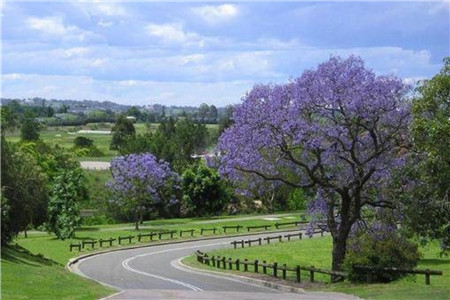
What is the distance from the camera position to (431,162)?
813 inches

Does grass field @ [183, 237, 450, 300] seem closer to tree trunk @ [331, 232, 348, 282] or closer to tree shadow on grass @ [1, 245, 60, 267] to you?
tree trunk @ [331, 232, 348, 282]

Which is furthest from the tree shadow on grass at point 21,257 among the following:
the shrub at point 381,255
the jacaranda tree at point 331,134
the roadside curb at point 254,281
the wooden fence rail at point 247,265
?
the shrub at point 381,255

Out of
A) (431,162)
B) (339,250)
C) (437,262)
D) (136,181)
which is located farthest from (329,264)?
(136,181)

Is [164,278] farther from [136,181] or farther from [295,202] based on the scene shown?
[295,202]

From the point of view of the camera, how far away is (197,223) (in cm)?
7644

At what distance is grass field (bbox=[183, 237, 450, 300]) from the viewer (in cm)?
2080

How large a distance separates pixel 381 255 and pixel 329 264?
12453 mm

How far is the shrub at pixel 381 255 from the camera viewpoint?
2514 cm

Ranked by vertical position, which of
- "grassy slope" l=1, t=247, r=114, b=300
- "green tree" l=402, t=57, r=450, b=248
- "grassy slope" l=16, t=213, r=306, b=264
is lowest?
"grassy slope" l=16, t=213, r=306, b=264

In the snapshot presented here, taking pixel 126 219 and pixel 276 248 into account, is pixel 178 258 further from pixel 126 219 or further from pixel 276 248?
pixel 126 219

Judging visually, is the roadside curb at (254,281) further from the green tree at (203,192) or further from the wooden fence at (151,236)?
the green tree at (203,192)

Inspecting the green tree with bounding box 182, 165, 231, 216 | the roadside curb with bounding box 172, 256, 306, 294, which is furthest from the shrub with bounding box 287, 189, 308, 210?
the roadside curb with bounding box 172, 256, 306, 294

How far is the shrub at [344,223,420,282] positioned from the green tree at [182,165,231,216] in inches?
2255

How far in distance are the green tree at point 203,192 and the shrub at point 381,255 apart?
57.3 m
